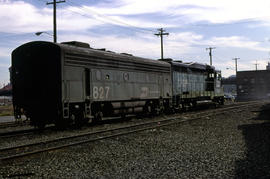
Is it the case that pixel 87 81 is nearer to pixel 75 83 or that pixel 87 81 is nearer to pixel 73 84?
pixel 75 83

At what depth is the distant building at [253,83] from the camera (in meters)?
106

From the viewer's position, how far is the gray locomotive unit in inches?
533

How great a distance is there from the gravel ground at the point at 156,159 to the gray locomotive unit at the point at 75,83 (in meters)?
3.52

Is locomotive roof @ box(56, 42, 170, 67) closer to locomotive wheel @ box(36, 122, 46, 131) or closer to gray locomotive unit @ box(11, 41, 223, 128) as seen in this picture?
gray locomotive unit @ box(11, 41, 223, 128)

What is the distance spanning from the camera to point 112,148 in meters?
9.92

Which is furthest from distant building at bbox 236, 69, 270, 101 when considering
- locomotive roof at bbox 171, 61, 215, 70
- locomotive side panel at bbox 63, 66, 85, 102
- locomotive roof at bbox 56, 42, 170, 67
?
locomotive side panel at bbox 63, 66, 85, 102

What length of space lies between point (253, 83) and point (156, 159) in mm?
105855

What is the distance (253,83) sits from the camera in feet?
350

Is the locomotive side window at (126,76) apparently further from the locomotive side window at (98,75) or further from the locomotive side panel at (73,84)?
the locomotive side panel at (73,84)

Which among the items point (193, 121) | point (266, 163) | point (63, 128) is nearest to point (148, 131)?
point (63, 128)

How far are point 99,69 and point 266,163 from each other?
980cm

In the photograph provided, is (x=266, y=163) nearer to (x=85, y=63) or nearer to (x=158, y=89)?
(x=85, y=63)

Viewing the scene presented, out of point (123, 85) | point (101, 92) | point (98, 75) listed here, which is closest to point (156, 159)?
point (101, 92)

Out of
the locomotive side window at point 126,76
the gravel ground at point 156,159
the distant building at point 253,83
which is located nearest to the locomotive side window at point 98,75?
the locomotive side window at point 126,76
